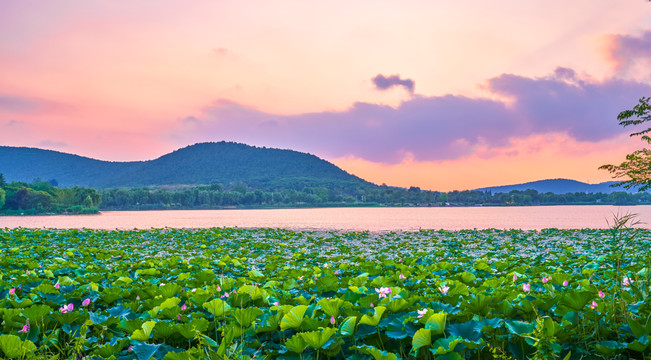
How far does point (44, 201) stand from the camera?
9888 centimetres

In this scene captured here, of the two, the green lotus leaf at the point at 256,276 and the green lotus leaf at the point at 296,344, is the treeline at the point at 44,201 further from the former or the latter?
the green lotus leaf at the point at 296,344

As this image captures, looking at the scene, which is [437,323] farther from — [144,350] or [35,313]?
[35,313]

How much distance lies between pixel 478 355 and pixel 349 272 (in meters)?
4.27

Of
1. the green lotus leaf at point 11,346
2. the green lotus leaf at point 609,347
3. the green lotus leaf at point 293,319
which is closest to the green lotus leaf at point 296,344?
the green lotus leaf at point 293,319

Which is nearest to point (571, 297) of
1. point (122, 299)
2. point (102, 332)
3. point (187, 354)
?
point (187, 354)

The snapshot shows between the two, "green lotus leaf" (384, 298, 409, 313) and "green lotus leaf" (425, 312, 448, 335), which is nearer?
"green lotus leaf" (425, 312, 448, 335)

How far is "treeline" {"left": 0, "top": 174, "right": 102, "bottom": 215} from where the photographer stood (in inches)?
3716

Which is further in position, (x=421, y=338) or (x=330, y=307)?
(x=330, y=307)

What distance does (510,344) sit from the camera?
10.4 feet

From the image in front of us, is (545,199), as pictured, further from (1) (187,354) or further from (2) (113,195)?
(1) (187,354)

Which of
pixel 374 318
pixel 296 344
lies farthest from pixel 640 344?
pixel 296 344

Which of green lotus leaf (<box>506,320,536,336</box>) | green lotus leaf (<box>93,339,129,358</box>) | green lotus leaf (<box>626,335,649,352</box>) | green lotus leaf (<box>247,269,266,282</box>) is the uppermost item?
green lotus leaf (<box>506,320,536,336</box>)

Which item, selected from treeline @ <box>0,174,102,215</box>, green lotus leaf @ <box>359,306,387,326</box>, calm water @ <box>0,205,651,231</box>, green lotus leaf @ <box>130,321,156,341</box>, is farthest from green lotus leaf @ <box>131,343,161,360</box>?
treeline @ <box>0,174,102,215</box>

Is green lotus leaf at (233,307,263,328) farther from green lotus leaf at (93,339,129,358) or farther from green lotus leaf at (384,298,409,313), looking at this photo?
green lotus leaf at (384,298,409,313)
